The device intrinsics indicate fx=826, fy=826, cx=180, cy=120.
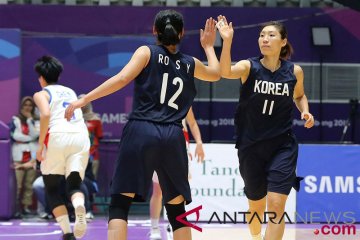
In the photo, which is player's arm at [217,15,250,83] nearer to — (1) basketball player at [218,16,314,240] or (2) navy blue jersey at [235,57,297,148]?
(1) basketball player at [218,16,314,240]

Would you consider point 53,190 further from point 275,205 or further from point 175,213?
point 175,213

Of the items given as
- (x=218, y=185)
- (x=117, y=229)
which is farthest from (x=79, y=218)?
(x=218, y=185)

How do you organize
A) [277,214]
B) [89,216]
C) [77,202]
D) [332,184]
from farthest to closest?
[89,216] → [332,184] → [77,202] → [277,214]

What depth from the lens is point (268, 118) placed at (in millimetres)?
7059

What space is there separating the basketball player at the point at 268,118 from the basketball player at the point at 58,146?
6.77 ft

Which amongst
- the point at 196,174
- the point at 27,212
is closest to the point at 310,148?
the point at 196,174

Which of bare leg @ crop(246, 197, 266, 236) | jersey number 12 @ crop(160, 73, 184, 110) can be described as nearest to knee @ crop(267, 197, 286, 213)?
bare leg @ crop(246, 197, 266, 236)

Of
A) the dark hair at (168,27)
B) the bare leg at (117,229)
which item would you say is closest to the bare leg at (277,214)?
the bare leg at (117,229)

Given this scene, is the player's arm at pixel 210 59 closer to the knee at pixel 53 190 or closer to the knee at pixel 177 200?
the knee at pixel 177 200

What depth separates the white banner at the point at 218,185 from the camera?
11523mm

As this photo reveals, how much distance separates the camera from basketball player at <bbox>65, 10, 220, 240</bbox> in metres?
5.74

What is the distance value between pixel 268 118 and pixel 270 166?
41 cm

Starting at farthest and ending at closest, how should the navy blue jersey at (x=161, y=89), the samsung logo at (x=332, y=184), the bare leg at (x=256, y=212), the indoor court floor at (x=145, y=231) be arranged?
1. the samsung logo at (x=332, y=184)
2. the indoor court floor at (x=145, y=231)
3. the bare leg at (x=256, y=212)
4. the navy blue jersey at (x=161, y=89)

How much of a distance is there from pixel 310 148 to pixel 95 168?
11.2 ft
